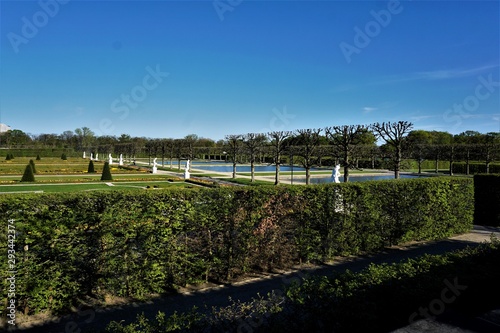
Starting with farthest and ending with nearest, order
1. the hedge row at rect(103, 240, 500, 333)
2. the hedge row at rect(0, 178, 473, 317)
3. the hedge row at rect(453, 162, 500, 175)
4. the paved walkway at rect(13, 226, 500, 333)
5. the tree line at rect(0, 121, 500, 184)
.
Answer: the hedge row at rect(453, 162, 500, 175), the tree line at rect(0, 121, 500, 184), the hedge row at rect(0, 178, 473, 317), the hedge row at rect(103, 240, 500, 333), the paved walkway at rect(13, 226, 500, 333)

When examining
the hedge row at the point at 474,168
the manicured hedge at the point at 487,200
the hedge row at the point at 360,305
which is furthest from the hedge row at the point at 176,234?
the hedge row at the point at 474,168

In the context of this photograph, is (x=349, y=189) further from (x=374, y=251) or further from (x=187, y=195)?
(x=187, y=195)

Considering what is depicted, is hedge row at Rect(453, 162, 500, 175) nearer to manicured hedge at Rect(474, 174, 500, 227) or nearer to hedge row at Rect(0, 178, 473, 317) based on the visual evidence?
manicured hedge at Rect(474, 174, 500, 227)

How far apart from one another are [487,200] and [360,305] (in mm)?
15118

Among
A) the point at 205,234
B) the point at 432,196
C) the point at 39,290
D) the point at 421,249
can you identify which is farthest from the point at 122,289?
the point at 432,196

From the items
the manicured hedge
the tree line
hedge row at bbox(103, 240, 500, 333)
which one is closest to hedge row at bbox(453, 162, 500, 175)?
the tree line

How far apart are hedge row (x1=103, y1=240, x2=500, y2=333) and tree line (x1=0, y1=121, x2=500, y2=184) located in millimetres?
18998

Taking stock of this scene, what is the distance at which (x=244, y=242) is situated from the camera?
7.80 metres

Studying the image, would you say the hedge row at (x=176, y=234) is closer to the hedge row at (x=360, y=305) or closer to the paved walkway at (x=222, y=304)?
the paved walkway at (x=222, y=304)

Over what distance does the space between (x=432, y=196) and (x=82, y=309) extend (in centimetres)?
1084

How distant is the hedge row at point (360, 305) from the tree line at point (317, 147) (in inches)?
748

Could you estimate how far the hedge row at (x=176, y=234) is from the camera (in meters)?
5.77

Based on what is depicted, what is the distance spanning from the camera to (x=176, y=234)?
6984 mm

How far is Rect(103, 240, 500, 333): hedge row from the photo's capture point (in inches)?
126
